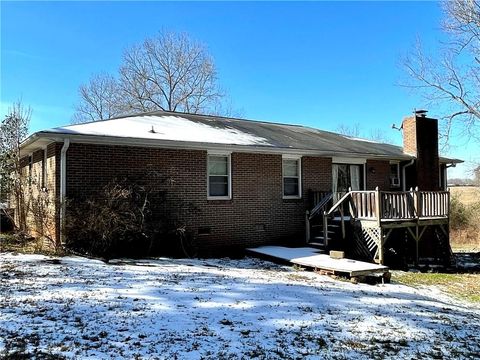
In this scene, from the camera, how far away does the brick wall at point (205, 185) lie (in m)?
10.9

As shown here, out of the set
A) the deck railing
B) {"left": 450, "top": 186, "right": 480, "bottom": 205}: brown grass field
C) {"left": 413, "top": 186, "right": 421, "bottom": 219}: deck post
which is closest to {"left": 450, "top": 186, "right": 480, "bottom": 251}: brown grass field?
{"left": 450, "top": 186, "right": 480, "bottom": 205}: brown grass field

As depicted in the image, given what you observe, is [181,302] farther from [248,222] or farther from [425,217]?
[425,217]

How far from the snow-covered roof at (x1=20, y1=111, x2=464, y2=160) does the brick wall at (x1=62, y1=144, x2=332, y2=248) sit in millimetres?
390

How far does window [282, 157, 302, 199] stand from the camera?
571 inches

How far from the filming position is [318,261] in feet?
35.2

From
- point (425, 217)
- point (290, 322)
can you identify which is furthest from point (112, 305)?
point (425, 217)

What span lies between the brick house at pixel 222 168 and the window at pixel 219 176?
0.11 feet

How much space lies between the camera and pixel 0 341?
163 inches

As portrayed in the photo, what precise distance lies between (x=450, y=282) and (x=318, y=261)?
3.83m

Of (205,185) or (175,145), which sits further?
(205,185)

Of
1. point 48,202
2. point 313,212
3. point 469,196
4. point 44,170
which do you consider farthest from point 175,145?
point 469,196

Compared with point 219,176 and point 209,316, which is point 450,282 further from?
point 209,316

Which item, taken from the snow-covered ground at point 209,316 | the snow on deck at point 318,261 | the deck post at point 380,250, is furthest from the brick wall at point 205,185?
the deck post at point 380,250

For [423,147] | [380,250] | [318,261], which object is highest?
[423,147]
